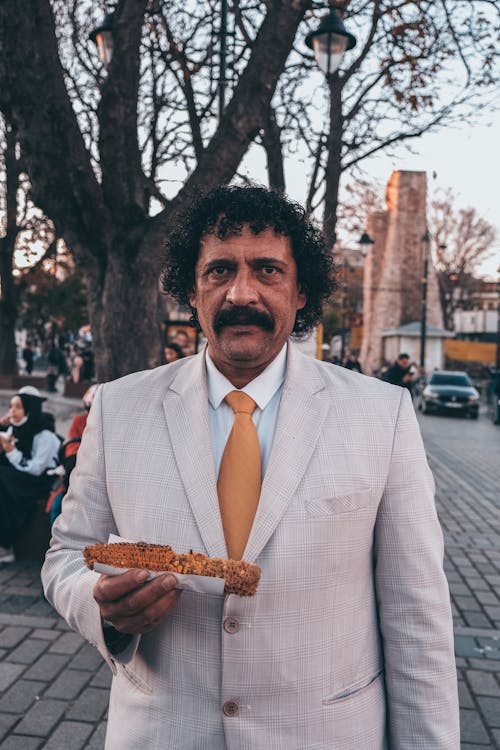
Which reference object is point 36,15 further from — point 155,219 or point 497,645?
point 497,645

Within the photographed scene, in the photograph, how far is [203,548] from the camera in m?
1.74

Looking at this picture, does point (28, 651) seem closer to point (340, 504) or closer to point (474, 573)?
point (340, 504)

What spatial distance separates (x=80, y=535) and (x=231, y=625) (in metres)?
0.49

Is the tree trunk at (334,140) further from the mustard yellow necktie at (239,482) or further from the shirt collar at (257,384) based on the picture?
the mustard yellow necktie at (239,482)

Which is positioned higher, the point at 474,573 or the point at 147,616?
the point at 147,616

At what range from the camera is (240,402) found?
2008 millimetres

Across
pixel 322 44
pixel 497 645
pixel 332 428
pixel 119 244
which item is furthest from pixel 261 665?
pixel 322 44

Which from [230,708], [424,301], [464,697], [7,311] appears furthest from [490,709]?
[424,301]

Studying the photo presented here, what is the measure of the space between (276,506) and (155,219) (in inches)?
192

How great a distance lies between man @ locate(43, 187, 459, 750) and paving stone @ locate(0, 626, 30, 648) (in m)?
3.15

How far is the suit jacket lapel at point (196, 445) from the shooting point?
1.75 m

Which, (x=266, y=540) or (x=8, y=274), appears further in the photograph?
(x=8, y=274)

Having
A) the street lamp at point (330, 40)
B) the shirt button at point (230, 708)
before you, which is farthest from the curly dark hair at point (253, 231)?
the street lamp at point (330, 40)

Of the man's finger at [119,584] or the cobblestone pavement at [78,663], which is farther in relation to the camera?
the cobblestone pavement at [78,663]
